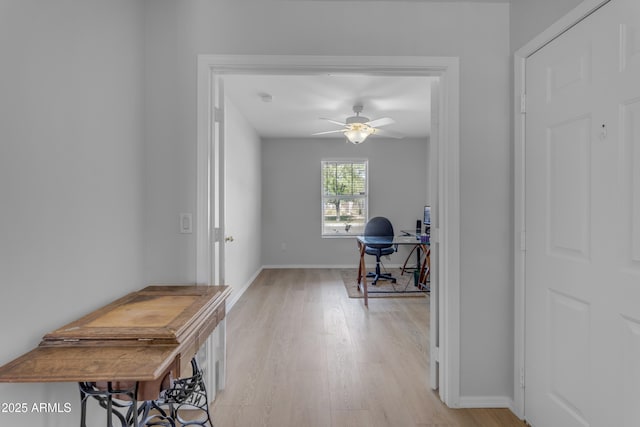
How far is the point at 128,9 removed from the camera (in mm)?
1690

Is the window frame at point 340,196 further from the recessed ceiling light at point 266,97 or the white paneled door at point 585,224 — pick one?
the white paneled door at point 585,224

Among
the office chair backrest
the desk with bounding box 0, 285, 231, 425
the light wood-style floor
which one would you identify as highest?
the office chair backrest

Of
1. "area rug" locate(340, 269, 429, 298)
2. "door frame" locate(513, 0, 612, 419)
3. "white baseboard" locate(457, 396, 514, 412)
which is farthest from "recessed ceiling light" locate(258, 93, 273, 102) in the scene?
"white baseboard" locate(457, 396, 514, 412)

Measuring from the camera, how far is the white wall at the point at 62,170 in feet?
3.40

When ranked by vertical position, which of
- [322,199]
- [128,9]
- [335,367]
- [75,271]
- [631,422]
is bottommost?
[335,367]

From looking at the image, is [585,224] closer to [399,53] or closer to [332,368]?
[399,53]

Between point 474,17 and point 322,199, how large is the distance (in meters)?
4.61

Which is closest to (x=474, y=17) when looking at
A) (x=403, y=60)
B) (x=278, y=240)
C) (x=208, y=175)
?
(x=403, y=60)

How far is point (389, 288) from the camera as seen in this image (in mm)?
4742

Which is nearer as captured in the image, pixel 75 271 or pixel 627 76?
pixel 627 76

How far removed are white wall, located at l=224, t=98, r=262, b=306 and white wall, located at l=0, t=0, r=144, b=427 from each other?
5.19ft

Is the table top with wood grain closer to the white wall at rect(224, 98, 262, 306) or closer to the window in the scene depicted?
the white wall at rect(224, 98, 262, 306)

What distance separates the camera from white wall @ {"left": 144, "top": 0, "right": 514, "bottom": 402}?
1876mm

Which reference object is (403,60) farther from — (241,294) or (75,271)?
(241,294)
